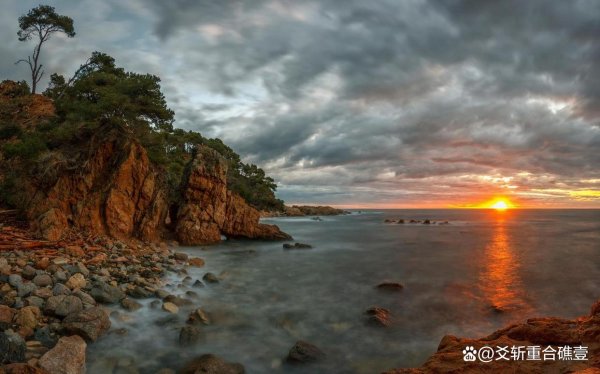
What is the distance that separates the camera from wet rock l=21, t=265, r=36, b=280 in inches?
379

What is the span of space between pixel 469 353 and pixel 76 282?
10418mm

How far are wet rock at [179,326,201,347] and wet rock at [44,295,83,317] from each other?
2.56 meters

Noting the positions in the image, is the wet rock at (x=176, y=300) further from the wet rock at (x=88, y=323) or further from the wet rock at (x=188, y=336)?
the wet rock at (x=88, y=323)

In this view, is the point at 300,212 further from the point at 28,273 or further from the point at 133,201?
the point at 28,273

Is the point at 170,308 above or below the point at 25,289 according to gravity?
below

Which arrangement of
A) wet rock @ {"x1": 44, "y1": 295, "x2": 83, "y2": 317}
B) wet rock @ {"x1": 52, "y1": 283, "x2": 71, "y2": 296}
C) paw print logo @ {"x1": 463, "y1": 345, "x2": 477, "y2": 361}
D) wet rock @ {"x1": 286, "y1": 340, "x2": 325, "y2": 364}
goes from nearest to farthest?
1. paw print logo @ {"x1": 463, "y1": 345, "x2": 477, "y2": 361}
2. wet rock @ {"x1": 286, "y1": 340, "x2": 325, "y2": 364}
3. wet rock @ {"x1": 44, "y1": 295, "x2": 83, "y2": 317}
4. wet rock @ {"x1": 52, "y1": 283, "x2": 71, "y2": 296}

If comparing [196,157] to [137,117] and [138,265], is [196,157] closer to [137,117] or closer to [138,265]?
[137,117]

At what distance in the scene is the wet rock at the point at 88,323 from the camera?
754 cm

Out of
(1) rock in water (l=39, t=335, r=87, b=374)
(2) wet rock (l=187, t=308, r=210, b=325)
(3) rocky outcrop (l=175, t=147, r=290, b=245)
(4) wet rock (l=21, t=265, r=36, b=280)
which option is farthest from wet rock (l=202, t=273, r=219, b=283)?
(3) rocky outcrop (l=175, t=147, r=290, b=245)

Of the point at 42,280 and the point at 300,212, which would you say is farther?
the point at 300,212

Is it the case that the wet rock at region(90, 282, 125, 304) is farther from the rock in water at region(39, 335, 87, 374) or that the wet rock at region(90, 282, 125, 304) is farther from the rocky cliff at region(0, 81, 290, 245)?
the rocky cliff at region(0, 81, 290, 245)

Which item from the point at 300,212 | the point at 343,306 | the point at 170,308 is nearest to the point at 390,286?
the point at 343,306

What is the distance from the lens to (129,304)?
9.86 m

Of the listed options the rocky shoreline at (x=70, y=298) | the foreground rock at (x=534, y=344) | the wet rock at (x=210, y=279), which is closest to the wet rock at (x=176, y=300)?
the rocky shoreline at (x=70, y=298)
